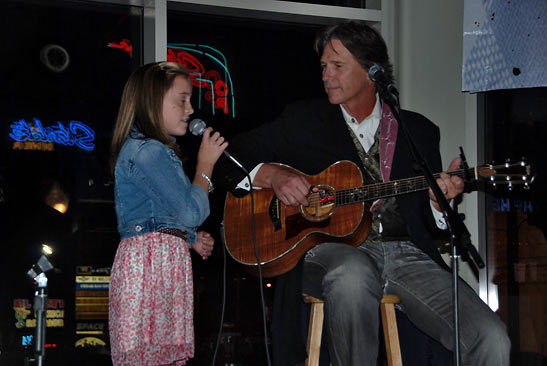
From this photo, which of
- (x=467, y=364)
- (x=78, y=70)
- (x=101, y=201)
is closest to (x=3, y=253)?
(x=101, y=201)

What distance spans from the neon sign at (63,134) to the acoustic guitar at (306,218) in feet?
3.53

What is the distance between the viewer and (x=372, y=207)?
2.76 meters

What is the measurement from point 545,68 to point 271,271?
5.47 ft

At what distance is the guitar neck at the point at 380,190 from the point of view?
261 centimetres

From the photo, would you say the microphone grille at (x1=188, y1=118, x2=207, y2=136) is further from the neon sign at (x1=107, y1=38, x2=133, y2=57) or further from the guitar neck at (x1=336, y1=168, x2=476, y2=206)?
the neon sign at (x1=107, y1=38, x2=133, y2=57)

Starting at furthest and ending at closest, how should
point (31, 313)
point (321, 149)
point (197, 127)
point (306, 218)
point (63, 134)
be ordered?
point (63, 134) < point (31, 313) < point (321, 149) < point (306, 218) < point (197, 127)

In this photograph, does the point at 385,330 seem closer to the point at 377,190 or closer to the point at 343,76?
the point at 377,190

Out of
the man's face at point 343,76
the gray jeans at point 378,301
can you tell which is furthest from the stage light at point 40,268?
the man's face at point 343,76

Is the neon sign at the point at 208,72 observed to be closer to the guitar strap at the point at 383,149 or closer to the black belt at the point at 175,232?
the guitar strap at the point at 383,149

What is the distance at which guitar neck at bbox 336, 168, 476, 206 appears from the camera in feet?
8.56

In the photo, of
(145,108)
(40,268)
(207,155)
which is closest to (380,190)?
(207,155)

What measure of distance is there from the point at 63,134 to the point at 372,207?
1762 mm

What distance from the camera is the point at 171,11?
3.64 m

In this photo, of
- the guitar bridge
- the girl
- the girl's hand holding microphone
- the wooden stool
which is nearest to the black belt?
the girl
